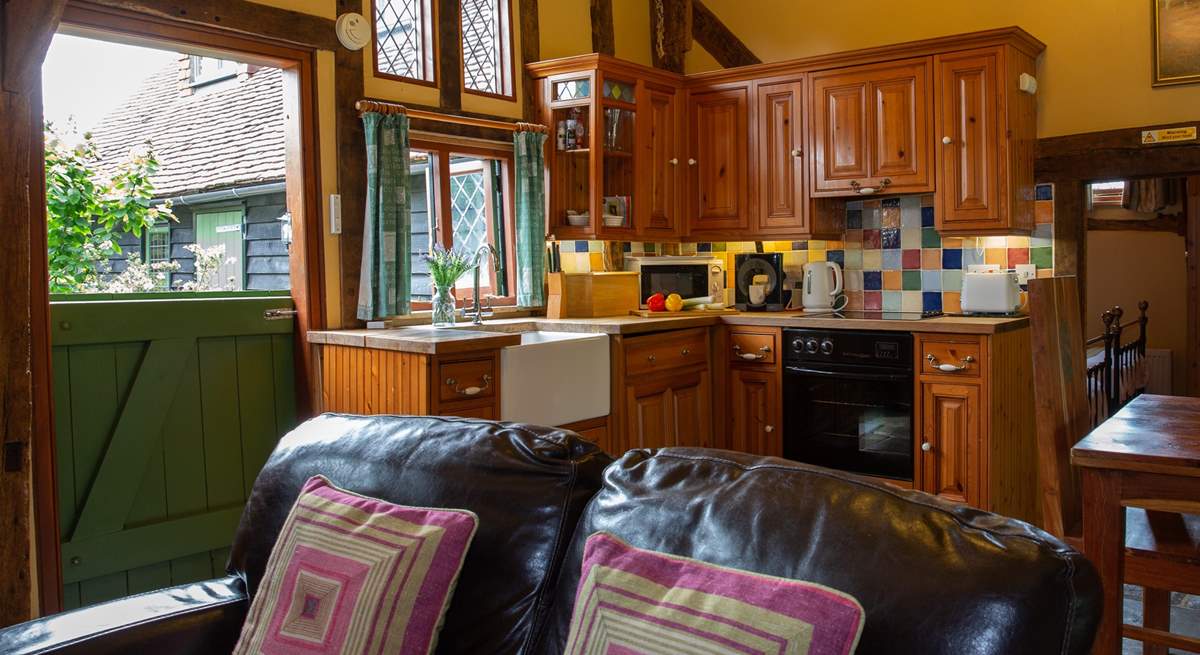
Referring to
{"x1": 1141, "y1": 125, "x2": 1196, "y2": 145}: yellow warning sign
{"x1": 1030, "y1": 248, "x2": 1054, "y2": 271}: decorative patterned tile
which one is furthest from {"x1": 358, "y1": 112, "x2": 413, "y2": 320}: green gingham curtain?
{"x1": 1141, "y1": 125, "x2": 1196, "y2": 145}: yellow warning sign

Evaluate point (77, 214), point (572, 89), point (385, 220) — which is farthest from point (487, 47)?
point (77, 214)

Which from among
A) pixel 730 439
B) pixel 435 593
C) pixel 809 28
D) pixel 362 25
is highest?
pixel 809 28

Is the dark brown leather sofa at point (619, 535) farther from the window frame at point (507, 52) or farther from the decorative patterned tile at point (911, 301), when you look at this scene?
the decorative patterned tile at point (911, 301)

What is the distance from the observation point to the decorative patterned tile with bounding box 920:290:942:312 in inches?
182

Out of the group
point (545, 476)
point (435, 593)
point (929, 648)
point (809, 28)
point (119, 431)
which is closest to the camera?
point (929, 648)

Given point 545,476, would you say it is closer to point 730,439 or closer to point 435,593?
point 435,593

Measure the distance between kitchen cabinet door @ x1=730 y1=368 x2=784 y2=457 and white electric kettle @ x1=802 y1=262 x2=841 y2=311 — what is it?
51 centimetres

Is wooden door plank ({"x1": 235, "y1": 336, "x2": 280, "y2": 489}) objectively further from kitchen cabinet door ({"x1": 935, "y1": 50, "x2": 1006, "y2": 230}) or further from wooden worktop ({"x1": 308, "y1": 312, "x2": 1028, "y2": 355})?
kitchen cabinet door ({"x1": 935, "y1": 50, "x2": 1006, "y2": 230})

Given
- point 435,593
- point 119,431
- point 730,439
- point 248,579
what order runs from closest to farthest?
1. point 435,593
2. point 248,579
3. point 119,431
4. point 730,439

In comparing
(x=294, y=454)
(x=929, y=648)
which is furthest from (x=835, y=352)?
(x=929, y=648)

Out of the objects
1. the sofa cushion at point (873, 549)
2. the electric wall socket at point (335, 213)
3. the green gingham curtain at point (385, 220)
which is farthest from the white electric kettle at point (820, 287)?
the sofa cushion at point (873, 549)

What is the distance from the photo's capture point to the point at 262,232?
4367 millimetres

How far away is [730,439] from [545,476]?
3.16 meters

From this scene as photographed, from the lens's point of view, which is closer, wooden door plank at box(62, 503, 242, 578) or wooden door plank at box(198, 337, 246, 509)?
wooden door plank at box(62, 503, 242, 578)
